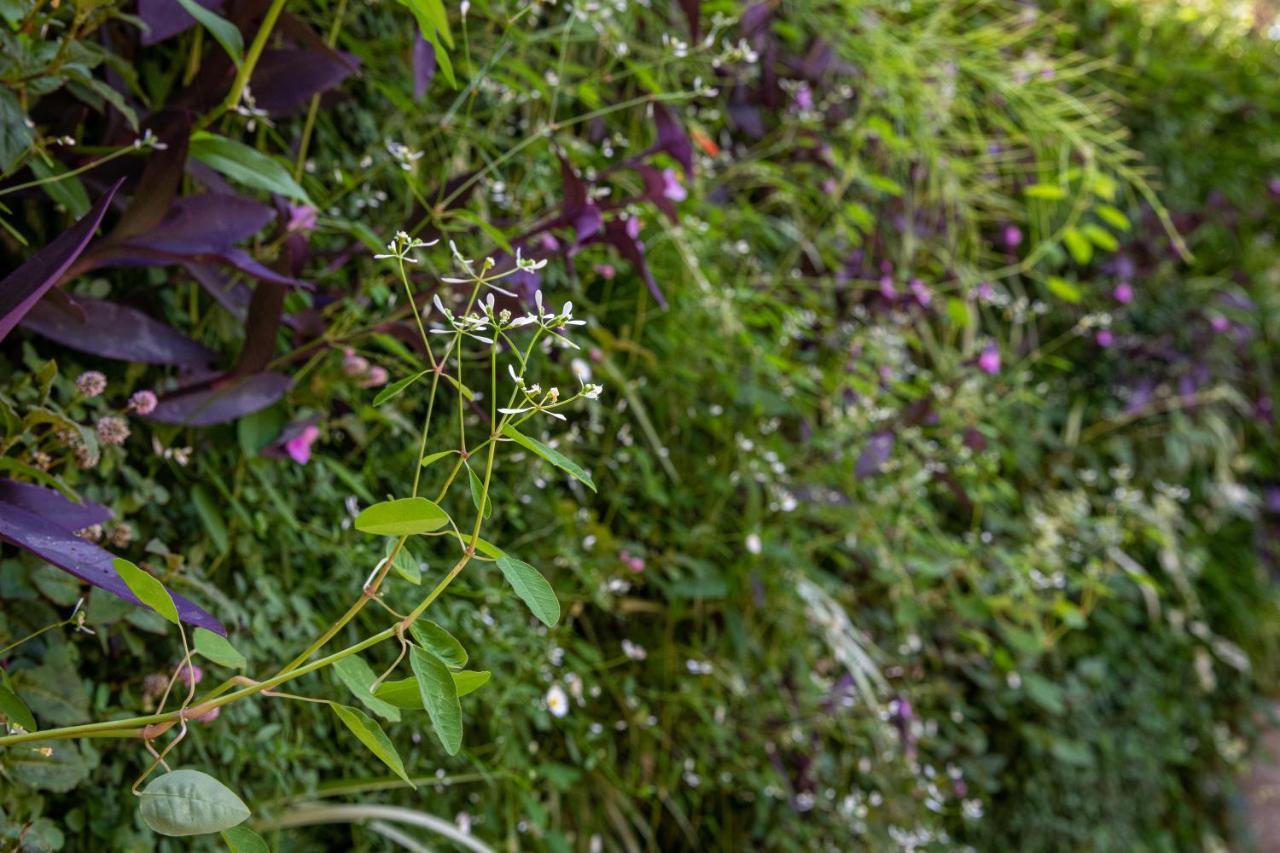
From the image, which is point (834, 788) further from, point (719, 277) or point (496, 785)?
point (719, 277)

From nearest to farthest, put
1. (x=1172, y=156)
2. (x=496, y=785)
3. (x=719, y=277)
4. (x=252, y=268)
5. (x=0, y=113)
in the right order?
1. (x=0, y=113)
2. (x=252, y=268)
3. (x=496, y=785)
4. (x=719, y=277)
5. (x=1172, y=156)

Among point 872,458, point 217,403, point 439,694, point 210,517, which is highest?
point 439,694

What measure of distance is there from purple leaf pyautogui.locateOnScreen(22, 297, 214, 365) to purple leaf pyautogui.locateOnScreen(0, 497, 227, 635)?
214 mm

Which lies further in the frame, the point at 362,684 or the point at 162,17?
the point at 162,17

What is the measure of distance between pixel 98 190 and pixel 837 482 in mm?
1178

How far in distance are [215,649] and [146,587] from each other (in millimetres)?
88

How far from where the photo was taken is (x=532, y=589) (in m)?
0.64

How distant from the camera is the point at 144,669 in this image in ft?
3.31

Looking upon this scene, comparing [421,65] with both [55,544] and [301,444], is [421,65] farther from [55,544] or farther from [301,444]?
[55,544]

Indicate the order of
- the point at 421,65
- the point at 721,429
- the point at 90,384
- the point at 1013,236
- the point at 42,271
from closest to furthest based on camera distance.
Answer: the point at 42,271
the point at 90,384
the point at 421,65
the point at 721,429
the point at 1013,236

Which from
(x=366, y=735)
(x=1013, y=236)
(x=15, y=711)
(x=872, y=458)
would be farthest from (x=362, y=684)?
(x=1013, y=236)

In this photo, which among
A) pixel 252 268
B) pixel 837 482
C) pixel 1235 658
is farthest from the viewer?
pixel 1235 658

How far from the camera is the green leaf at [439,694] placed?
62 cm

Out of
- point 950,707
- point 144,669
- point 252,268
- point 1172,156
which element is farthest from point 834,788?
point 1172,156
